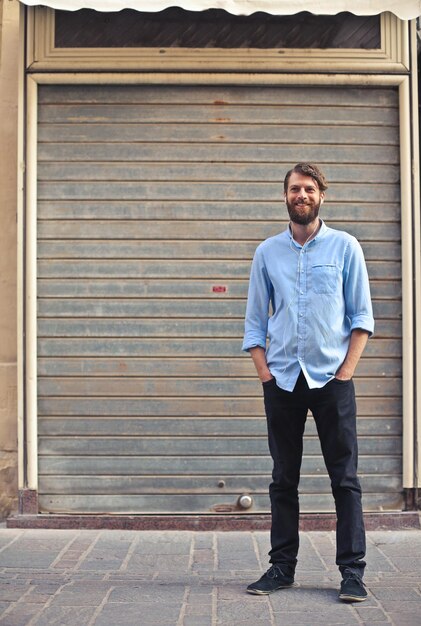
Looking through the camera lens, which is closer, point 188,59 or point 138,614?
point 138,614

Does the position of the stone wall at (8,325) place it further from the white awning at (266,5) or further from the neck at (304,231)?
the neck at (304,231)

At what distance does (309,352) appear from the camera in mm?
4789

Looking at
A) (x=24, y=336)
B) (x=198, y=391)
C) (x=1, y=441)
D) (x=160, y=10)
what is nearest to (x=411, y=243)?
(x=198, y=391)

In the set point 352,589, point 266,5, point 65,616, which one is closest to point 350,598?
point 352,589

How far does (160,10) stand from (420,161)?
2136 millimetres

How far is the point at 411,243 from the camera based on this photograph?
265 inches

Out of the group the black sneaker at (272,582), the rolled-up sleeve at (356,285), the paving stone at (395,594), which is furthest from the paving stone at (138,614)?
the rolled-up sleeve at (356,285)

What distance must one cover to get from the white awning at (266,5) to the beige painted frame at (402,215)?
1.65 feet

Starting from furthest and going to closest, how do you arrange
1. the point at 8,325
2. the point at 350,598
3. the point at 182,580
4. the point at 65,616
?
the point at 8,325, the point at 182,580, the point at 350,598, the point at 65,616

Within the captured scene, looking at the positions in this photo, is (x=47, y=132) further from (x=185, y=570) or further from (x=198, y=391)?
(x=185, y=570)

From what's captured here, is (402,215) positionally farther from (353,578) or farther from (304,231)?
(353,578)

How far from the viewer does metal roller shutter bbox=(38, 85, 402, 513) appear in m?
6.71

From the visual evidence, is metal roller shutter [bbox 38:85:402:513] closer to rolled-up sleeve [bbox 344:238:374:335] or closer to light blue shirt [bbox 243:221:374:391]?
light blue shirt [bbox 243:221:374:391]

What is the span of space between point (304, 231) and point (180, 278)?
6.48 feet
